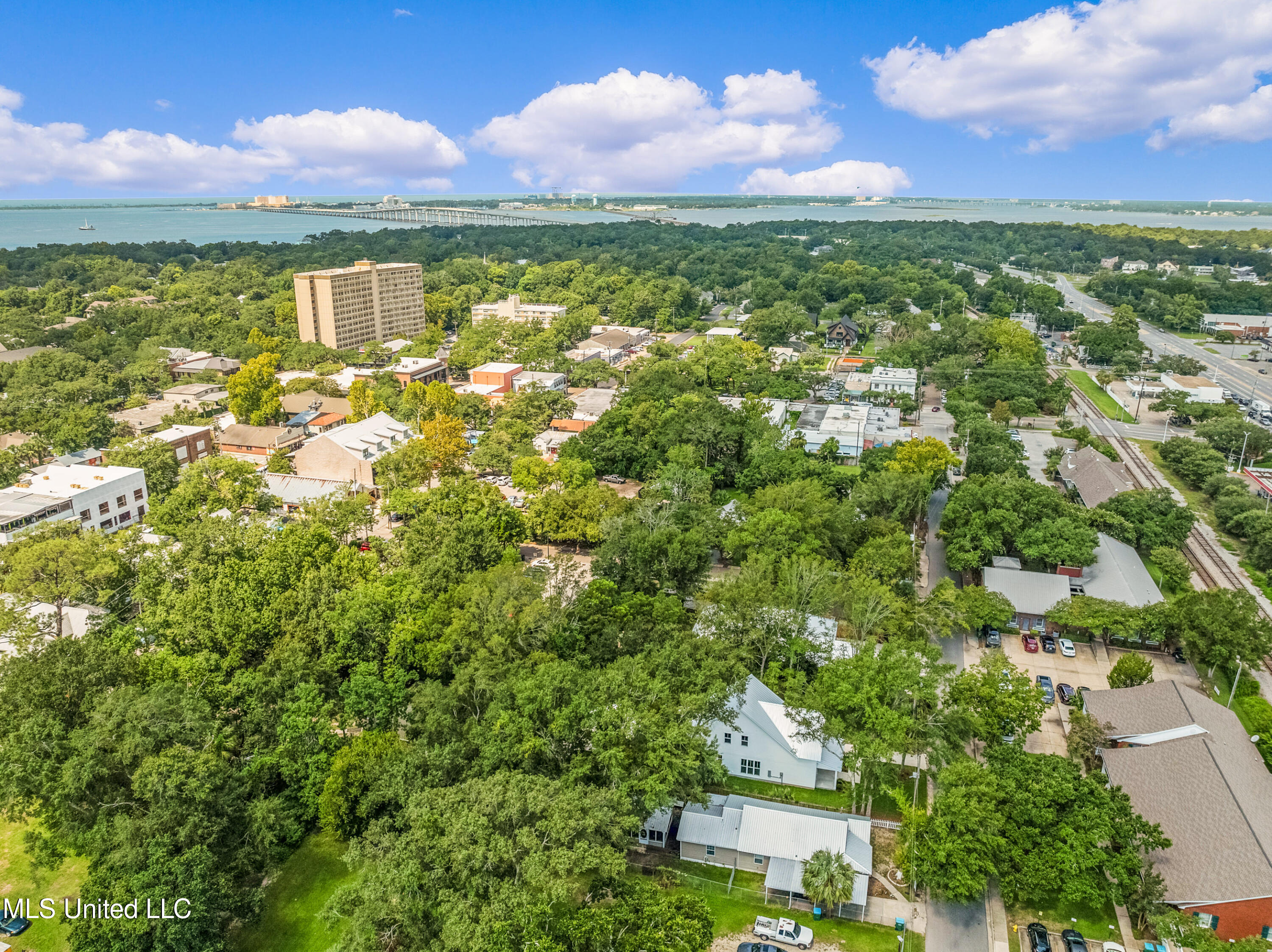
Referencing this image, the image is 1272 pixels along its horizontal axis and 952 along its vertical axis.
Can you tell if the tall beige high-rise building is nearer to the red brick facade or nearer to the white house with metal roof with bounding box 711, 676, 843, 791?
the white house with metal roof with bounding box 711, 676, 843, 791

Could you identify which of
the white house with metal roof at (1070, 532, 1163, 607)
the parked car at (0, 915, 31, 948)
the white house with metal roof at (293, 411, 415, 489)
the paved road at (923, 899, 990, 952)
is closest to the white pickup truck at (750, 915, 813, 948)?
the paved road at (923, 899, 990, 952)

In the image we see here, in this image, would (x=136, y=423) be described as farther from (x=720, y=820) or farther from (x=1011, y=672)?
(x=1011, y=672)

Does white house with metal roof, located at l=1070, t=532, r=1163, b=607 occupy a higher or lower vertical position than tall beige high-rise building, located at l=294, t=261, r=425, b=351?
lower

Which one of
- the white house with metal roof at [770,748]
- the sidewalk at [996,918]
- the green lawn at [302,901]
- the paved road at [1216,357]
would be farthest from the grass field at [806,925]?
the paved road at [1216,357]

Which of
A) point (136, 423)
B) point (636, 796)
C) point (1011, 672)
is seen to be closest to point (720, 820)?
point (636, 796)

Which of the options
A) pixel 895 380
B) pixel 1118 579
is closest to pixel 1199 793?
pixel 1118 579

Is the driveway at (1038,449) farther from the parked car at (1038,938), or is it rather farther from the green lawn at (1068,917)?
the parked car at (1038,938)
